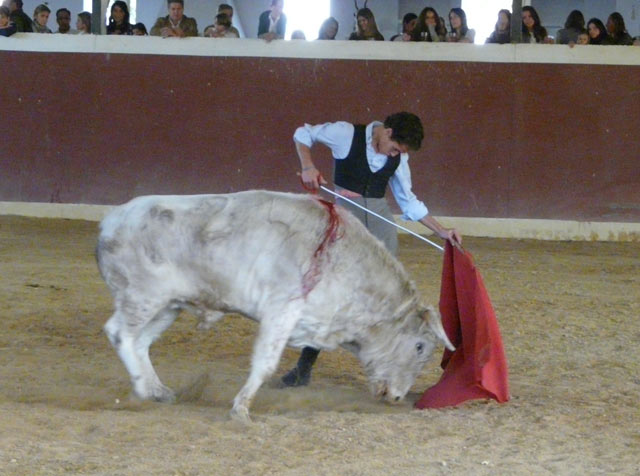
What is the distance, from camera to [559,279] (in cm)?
855

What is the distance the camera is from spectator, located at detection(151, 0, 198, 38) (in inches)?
444

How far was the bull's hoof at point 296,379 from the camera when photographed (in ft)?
17.0

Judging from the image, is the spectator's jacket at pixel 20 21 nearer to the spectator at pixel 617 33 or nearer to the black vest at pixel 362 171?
the spectator at pixel 617 33

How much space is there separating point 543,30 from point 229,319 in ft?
19.8

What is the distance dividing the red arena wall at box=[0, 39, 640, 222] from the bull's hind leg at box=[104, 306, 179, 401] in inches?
255

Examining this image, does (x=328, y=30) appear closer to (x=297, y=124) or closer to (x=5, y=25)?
(x=297, y=124)

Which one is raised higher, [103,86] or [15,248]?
[103,86]

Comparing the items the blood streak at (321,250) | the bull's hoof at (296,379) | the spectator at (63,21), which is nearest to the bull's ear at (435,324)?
the blood streak at (321,250)

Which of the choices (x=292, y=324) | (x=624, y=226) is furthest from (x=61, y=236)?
(x=292, y=324)

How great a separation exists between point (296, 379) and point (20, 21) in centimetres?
→ 778

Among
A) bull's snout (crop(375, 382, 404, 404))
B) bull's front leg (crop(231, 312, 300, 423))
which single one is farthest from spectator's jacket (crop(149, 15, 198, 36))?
bull's front leg (crop(231, 312, 300, 423))

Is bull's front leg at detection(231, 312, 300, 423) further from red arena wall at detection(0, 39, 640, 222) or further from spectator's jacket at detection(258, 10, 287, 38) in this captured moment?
spectator's jacket at detection(258, 10, 287, 38)

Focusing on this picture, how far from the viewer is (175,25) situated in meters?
11.4

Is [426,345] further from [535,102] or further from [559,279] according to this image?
[535,102]
